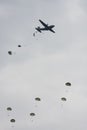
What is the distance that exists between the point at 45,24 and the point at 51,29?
374cm

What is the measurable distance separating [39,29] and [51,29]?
18.9ft

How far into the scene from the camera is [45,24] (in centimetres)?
15175

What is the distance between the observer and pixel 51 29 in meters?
152

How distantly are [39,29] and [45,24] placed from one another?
12.2 feet

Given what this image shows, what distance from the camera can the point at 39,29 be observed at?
5979 inches
